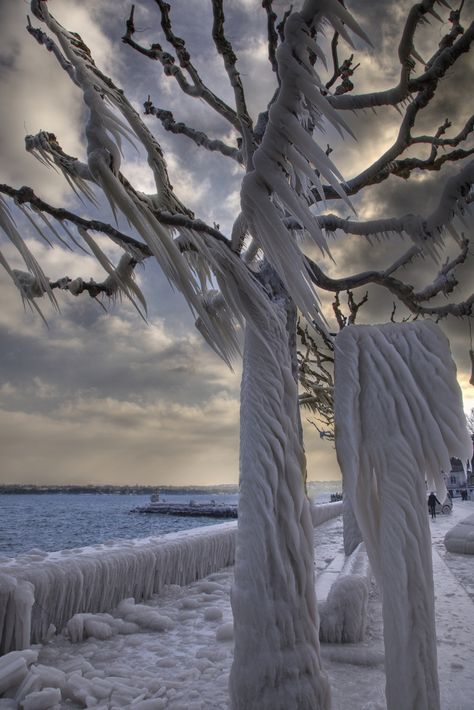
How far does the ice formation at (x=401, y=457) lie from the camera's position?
229cm

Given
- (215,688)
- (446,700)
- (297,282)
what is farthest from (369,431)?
(215,688)

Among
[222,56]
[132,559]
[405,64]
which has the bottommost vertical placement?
[132,559]

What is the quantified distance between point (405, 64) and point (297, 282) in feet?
7.29

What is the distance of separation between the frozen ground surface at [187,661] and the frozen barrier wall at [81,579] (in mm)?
223

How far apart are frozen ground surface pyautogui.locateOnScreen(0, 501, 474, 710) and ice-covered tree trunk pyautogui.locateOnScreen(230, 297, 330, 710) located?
1.92ft

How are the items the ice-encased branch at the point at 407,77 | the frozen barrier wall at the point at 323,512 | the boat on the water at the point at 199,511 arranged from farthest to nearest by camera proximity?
the boat on the water at the point at 199,511, the frozen barrier wall at the point at 323,512, the ice-encased branch at the point at 407,77

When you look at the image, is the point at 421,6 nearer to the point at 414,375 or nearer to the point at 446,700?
the point at 414,375

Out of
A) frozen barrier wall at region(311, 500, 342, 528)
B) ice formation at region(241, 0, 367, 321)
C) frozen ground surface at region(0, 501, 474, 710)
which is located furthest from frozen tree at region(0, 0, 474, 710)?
frozen barrier wall at region(311, 500, 342, 528)

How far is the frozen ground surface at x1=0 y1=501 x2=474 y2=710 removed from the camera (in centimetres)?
302

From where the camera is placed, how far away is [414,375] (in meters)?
2.60

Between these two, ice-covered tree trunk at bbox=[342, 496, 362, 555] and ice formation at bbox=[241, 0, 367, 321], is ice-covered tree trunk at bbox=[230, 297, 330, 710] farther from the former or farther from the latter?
ice-covered tree trunk at bbox=[342, 496, 362, 555]

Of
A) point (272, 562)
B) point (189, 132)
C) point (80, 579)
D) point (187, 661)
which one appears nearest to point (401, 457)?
point (272, 562)

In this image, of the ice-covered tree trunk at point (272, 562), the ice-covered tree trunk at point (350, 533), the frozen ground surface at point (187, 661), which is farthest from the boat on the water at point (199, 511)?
the ice-covered tree trunk at point (272, 562)

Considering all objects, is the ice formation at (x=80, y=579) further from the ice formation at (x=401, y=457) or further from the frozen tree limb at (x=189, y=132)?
the frozen tree limb at (x=189, y=132)
